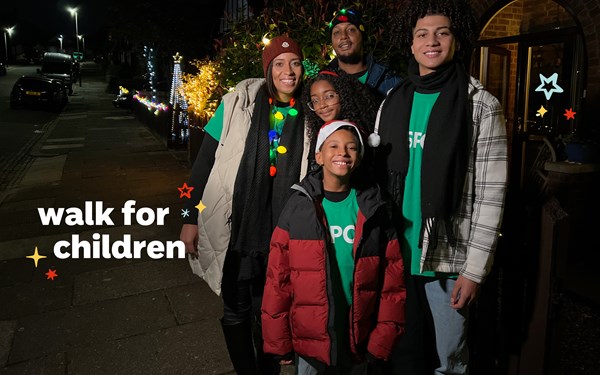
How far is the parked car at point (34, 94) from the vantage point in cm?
2256

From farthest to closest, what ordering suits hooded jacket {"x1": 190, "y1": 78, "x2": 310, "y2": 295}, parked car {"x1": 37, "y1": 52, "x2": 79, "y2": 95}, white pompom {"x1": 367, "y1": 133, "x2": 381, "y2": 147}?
1. parked car {"x1": 37, "y1": 52, "x2": 79, "y2": 95}
2. hooded jacket {"x1": 190, "y1": 78, "x2": 310, "y2": 295}
3. white pompom {"x1": 367, "y1": 133, "x2": 381, "y2": 147}

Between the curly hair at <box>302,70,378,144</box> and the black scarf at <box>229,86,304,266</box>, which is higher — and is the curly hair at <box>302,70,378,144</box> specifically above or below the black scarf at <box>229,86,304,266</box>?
above

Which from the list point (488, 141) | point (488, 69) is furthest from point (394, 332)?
point (488, 69)

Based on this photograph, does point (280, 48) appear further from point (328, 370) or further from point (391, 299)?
point (328, 370)

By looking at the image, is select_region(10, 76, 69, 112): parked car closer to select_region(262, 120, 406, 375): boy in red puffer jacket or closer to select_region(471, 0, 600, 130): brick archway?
select_region(471, 0, 600, 130): brick archway

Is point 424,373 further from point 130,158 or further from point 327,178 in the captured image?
point 130,158

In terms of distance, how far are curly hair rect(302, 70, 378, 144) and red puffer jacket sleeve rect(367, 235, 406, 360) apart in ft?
2.09

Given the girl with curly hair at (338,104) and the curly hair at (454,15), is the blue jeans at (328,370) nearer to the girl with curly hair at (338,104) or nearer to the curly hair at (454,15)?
the girl with curly hair at (338,104)

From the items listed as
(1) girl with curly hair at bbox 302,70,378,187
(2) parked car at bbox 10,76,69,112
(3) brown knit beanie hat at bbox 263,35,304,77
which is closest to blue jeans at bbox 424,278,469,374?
(1) girl with curly hair at bbox 302,70,378,187

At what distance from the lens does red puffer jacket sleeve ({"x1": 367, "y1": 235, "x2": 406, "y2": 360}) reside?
2.31 metres

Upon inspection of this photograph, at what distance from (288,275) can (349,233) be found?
0.35 m

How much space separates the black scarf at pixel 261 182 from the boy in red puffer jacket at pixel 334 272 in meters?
0.27

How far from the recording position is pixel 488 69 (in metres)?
7.65

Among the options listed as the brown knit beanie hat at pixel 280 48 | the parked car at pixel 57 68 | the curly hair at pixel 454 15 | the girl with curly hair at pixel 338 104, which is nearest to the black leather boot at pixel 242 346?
the girl with curly hair at pixel 338 104
